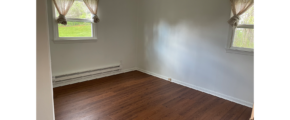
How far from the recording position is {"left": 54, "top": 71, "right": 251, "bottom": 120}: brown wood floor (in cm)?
241

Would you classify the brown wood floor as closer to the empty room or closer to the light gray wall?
the empty room

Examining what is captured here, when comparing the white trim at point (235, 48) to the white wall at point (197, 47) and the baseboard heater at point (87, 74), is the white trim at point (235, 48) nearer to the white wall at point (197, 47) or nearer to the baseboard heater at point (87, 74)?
the white wall at point (197, 47)

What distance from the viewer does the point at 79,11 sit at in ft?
11.5

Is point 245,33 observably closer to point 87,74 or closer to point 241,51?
point 241,51

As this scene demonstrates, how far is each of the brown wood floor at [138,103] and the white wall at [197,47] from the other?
29 centimetres

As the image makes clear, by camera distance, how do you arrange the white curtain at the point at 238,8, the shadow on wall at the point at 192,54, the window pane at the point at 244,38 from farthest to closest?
1. the shadow on wall at the point at 192,54
2. the window pane at the point at 244,38
3. the white curtain at the point at 238,8

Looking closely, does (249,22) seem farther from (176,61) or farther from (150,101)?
(150,101)

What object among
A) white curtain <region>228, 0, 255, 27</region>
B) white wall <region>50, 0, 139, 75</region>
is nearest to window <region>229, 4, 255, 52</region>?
white curtain <region>228, 0, 255, 27</region>

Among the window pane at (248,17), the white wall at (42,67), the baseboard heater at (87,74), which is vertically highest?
the window pane at (248,17)

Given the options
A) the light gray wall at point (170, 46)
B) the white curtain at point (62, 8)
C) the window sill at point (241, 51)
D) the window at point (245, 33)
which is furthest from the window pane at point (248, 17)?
the white curtain at point (62, 8)

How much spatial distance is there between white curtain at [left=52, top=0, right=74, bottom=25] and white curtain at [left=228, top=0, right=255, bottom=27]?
2.90 metres

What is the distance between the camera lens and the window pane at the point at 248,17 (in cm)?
260

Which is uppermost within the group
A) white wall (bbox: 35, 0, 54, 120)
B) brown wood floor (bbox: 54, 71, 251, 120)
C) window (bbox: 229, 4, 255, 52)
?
window (bbox: 229, 4, 255, 52)

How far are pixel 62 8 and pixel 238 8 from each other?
3.07 metres
